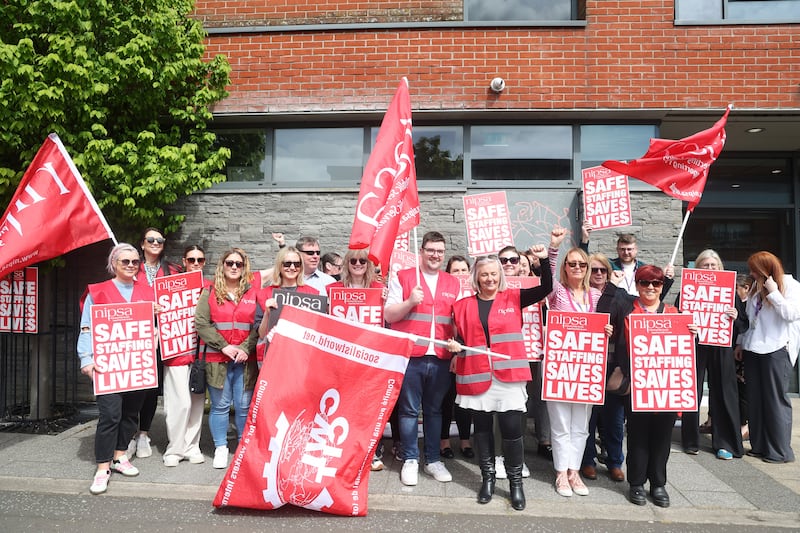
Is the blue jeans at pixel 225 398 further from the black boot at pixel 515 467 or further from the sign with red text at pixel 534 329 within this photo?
the sign with red text at pixel 534 329

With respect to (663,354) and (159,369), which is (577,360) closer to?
(663,354)

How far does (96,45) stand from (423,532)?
652 centimetres

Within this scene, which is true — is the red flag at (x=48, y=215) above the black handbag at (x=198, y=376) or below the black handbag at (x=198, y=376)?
above

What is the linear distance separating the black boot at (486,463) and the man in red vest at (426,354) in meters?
0.50

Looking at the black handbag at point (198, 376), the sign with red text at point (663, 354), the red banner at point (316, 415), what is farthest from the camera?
the black handbag at point (198, 376)

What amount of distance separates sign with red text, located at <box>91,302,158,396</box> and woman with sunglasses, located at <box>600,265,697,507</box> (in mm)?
4144

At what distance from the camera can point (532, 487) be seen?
4.63 metres

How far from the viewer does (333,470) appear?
3.92 metres

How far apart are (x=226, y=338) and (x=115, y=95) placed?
3804mm

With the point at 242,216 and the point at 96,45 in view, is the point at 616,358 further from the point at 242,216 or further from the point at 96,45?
the point at 96,45

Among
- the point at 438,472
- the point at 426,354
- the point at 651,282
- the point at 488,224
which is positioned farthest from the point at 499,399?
the point at 488,224

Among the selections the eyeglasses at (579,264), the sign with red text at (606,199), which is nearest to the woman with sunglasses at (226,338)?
the eyeglasses at (579,264)

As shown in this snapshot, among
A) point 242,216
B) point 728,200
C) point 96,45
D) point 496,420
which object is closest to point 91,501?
point 496,420

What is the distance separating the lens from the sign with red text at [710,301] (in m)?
5.23
